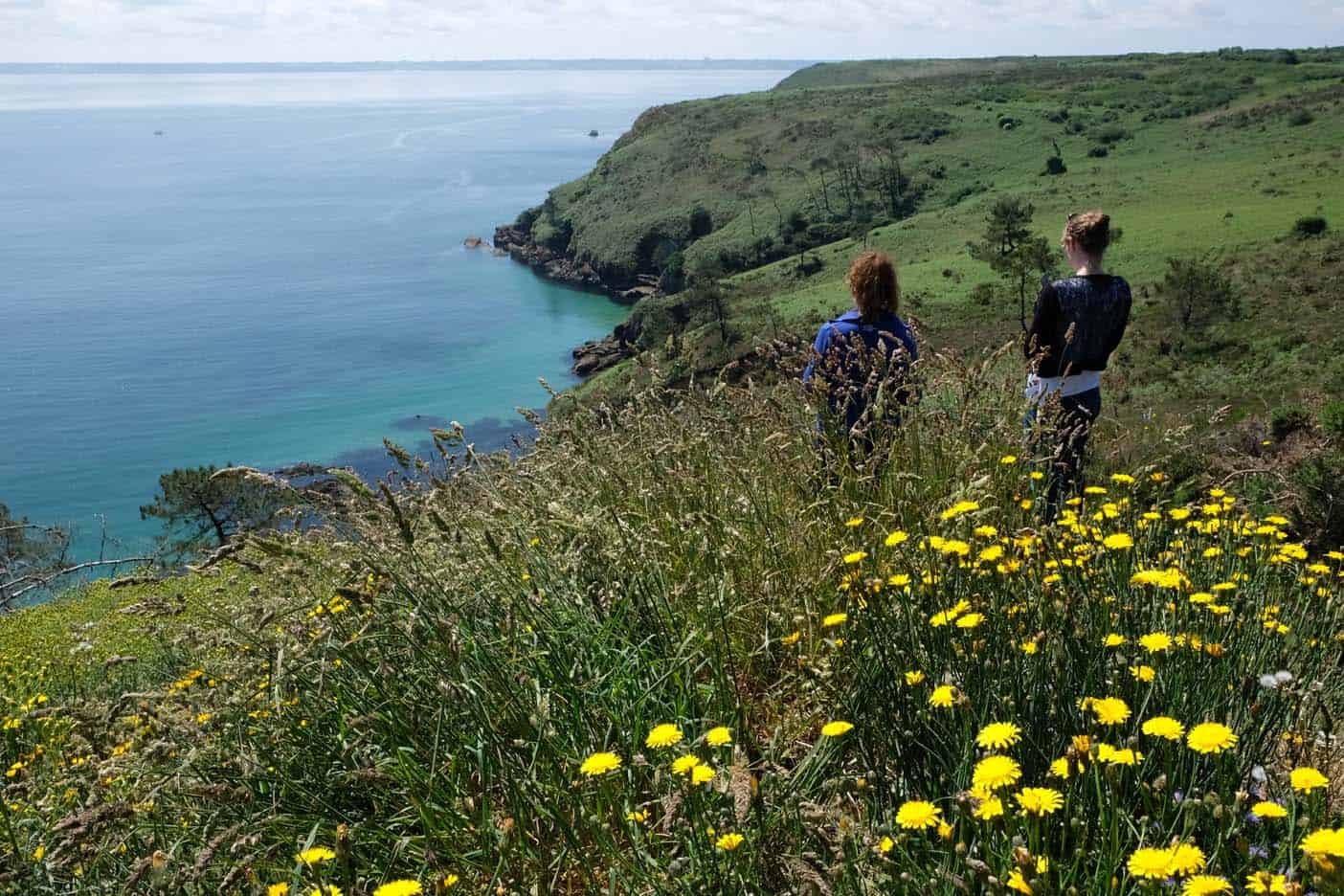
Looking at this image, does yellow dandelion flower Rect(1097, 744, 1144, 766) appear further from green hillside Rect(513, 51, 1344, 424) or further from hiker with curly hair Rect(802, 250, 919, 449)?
green hillside Rect(513, 51, 1344, 424)

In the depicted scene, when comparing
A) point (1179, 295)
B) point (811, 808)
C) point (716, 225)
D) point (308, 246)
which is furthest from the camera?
point (308, 246)

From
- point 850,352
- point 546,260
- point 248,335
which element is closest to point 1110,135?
point 546,260

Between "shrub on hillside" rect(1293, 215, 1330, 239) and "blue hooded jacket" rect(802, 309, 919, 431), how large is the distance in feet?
190

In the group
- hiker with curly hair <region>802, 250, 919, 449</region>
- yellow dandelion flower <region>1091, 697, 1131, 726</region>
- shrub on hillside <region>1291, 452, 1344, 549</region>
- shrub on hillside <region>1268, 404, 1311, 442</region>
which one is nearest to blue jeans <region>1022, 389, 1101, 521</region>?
hiker with curly hair <region>802, 250, 919, 449</region>

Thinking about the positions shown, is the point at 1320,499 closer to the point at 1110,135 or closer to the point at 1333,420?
the point at 1333,420

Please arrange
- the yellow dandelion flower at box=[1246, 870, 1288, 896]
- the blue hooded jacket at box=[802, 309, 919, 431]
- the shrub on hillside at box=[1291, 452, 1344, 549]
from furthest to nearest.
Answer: the shrub on hillside at box=[1291, 452, 1344, 549] < the blue hooded jacket at box=[802, 309, 919, 431] < the yellow dandelion flower at box=[1246, 870, 1288, 896]

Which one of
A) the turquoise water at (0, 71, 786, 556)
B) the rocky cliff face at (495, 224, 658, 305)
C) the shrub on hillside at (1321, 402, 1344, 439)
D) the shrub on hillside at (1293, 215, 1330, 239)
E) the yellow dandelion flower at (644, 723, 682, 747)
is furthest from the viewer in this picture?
the rocky cliff face at (495, 224, 658, 305)

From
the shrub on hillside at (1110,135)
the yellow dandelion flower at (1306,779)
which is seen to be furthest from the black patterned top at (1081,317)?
the shrub on hillside at (1110,135)

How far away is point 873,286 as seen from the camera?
5.42 meters

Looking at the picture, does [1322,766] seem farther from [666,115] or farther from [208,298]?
[666,115]

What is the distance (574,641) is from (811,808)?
48.0 inches

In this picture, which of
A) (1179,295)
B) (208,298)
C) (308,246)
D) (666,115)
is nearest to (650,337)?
(1179,295)

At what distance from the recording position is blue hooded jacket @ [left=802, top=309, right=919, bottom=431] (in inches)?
194

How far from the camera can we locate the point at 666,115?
155 m
